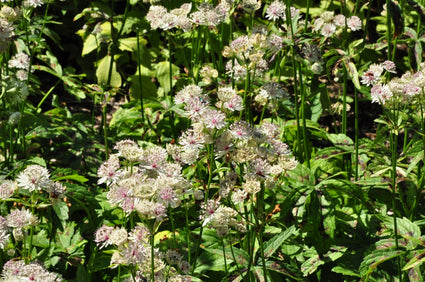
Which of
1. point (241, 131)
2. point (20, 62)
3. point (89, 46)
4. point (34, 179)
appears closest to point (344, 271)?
point (241, 131)

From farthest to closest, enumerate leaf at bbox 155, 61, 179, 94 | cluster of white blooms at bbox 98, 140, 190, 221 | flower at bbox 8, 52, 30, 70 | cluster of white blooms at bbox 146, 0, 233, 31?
1. leaf at bbox 155, 61, 179, 94
2. flower at bbox 8, 52, 30, 70
3. cluster of white blooms at bbox 146, 0, 233, 31
4. cluster of white blooms at bbox 98, 140, 190, 221

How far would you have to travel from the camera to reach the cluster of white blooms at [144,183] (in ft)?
4.76

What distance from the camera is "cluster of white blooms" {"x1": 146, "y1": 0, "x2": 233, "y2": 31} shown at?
93.6 inches

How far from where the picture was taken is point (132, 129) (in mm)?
3305

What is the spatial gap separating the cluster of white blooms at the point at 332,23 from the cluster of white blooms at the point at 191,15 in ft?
1.56

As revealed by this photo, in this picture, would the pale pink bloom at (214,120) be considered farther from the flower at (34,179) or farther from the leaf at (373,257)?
the leaf at (373,257)

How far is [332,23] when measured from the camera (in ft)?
9.10

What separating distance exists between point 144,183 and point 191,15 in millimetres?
1216

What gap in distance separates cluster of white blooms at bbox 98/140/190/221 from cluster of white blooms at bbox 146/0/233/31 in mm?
838

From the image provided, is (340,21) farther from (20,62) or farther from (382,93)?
(20,62)

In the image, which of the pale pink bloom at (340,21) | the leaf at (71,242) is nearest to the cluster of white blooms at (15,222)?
the leaf at (71,242)

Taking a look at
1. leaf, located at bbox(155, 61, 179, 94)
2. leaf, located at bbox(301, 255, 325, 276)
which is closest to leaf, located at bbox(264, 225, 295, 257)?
leaf, located at bbox(301, 255, 325, 276)

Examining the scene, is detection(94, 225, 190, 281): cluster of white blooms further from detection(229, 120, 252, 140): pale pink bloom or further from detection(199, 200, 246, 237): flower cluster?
detection(229, 120, 252, 140): pale pink bloom

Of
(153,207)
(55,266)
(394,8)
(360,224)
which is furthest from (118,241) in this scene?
(394,8)
